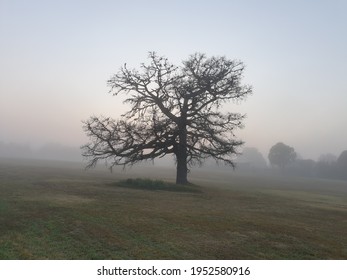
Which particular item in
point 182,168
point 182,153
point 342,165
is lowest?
point 182,168

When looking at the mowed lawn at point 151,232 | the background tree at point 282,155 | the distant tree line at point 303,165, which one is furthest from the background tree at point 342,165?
the mowed lawn at point 151,232

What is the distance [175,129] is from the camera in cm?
3478

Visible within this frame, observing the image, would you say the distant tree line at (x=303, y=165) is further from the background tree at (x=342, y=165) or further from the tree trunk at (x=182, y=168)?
the tree trunk at (x=182, y=168)

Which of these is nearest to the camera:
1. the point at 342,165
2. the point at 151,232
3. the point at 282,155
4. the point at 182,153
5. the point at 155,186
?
the point at 151,232

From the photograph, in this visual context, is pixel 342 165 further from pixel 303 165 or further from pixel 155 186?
pixel 155 186

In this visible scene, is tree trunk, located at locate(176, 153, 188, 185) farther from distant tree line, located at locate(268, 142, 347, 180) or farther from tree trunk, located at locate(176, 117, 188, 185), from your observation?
distant tree line, located at locate(268, 142, 347, 180)

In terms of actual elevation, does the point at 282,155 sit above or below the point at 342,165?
above

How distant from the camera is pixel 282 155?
150 meters

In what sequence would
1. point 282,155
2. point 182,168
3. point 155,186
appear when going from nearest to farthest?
point 155,186, point 182,168, point 282,155

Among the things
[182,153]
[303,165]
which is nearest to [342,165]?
[303,165]

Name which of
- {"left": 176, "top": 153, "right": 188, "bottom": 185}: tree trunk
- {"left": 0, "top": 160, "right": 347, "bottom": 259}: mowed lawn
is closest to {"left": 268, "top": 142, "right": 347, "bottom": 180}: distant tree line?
{"left": 176, "top": 153, "right": 188, "bottom": 185}: tree trunk

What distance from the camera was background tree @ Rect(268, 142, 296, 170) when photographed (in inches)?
5906

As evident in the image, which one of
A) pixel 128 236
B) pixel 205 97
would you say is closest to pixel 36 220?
pixel 128 236
